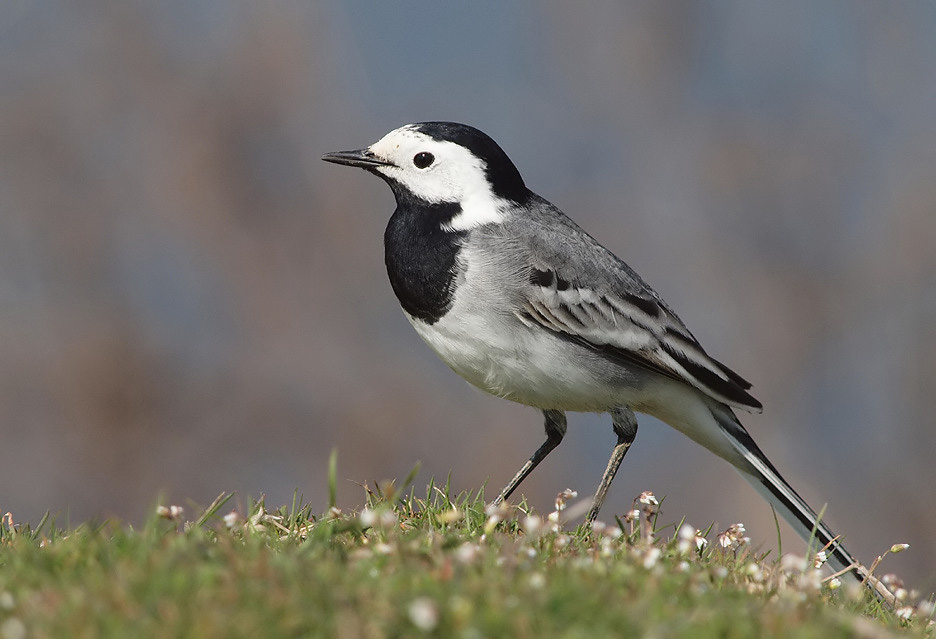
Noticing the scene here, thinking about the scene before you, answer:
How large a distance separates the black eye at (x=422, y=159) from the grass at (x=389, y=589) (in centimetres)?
272

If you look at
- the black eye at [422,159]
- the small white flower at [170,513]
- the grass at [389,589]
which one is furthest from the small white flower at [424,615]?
the black eye at [422,159]

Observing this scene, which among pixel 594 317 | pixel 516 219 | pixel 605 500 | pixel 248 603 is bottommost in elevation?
pixel 605 500

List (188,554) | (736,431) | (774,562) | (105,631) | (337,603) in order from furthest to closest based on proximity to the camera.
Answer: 1. (736,431)
2. (774,562)
3. (188,554)
4. (337,603)
5. (105,631)

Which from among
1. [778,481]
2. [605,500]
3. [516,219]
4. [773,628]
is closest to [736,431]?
[778,481]

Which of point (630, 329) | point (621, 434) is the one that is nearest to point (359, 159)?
point (630, 329)

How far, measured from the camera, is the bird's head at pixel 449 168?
669 centimetres

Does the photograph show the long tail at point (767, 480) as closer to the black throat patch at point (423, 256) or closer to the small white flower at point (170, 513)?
the black throat patch at point (423, 256)

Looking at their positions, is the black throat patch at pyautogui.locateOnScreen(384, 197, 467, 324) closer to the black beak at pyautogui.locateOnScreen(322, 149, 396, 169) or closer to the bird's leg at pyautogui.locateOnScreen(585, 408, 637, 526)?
the black beak at pyautogui.locateOnScreen(322, 149, 396, 169)

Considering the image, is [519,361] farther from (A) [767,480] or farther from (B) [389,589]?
(B) [389,589]

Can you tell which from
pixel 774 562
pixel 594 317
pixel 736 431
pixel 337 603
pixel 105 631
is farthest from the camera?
pixel 736 431

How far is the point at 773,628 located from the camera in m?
3.29

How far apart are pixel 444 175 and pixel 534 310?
1106 millimetres

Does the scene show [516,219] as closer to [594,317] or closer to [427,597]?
[594,317]

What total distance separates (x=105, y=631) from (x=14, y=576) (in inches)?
33.3
